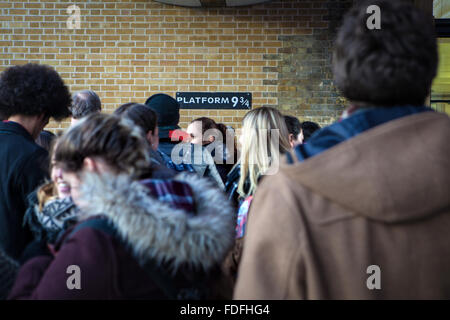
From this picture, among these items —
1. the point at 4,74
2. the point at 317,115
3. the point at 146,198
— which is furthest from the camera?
the point at 317,115

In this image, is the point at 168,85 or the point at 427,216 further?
the point at 168,85

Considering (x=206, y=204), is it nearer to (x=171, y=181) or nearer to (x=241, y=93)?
(x=171, y=181)

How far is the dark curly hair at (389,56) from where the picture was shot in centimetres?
111

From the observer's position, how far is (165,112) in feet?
11.7

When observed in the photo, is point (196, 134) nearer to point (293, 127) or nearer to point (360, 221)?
point (293, 127)

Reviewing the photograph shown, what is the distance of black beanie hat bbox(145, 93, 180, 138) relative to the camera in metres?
3.58

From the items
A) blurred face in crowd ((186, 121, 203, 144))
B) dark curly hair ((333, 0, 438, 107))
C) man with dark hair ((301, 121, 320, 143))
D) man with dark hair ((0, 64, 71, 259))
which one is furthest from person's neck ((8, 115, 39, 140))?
man with dark hair ((301, 121, 320, 143))

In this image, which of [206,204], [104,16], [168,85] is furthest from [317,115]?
[206,204]

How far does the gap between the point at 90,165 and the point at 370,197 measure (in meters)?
0.89

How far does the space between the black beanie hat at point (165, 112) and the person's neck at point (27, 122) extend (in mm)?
1184

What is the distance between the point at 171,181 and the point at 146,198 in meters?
0.12

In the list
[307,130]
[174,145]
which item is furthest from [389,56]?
[307,130]

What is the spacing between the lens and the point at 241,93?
6492mm

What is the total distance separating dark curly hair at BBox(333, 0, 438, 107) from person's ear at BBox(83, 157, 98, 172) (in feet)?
2.72
